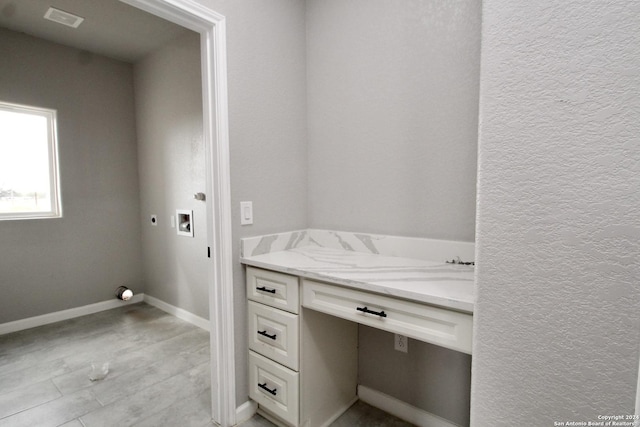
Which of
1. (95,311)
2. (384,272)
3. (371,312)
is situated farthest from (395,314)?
(95,311)

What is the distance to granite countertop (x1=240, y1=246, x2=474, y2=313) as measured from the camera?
41.8 inches

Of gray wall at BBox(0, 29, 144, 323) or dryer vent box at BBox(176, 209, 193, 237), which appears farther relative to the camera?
dryer vent box at BBox(176, 209, 193, 237)

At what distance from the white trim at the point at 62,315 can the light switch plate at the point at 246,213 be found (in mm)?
2685

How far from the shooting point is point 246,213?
1.67 meters

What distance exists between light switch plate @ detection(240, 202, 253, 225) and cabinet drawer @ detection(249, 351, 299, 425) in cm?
71

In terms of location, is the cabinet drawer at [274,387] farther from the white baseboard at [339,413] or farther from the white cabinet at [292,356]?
the white baseboard at [339,413]

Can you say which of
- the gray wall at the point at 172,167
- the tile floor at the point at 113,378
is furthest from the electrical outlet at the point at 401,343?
the gray wall at the point at 172,167

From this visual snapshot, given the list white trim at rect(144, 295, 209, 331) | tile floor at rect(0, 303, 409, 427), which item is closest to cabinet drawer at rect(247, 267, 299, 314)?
tile floor at rect(0, 303, 409, 427)

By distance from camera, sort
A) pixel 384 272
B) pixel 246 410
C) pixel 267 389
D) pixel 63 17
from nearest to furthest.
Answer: pixel 384 272 → pixel 267 389 → pixel 246 410 → pixel 63 17

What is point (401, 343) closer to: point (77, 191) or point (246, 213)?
point (246, 213)

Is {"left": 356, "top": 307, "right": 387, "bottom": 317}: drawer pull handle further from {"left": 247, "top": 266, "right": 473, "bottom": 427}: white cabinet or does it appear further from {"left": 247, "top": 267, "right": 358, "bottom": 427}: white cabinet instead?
{"left": 247, "top": 267, "right": 358, "bottom": 427}: white cabinet

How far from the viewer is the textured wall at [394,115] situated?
1423mm

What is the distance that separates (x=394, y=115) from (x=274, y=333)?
4.21ft

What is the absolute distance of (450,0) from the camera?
1.41 m
